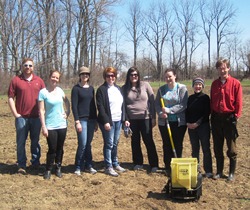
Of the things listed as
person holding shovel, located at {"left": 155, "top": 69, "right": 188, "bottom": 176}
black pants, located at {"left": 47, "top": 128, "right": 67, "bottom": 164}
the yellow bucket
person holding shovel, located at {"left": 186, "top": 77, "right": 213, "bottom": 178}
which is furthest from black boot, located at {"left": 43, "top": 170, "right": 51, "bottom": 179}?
person holding shovel, located at {"left": 186, "top": 77, "right": 213, "bottom": 178}

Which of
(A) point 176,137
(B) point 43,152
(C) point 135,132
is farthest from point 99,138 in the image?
(A) point 176,137

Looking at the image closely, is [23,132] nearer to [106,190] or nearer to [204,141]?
[106,190]

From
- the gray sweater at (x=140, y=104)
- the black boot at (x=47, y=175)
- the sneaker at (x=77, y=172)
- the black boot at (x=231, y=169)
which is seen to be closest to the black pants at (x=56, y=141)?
the black boot at (x=47, y=175)

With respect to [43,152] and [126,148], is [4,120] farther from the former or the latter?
[126,148]

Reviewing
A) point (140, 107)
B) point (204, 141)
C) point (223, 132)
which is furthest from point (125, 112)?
point (223, 132)

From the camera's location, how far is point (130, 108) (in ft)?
18.4

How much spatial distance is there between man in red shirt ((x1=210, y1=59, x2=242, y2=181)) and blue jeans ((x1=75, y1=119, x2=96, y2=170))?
202cm

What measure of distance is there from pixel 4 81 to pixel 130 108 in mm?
23728

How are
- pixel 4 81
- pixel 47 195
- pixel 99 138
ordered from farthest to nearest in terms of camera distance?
pixel 4 81 → pixel 99 138 → pixel 47 195

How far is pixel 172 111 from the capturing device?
5301 mm

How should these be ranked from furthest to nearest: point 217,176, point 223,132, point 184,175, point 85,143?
1. point 85,143
2. point 217,176
3. point 223,132
4. point 184,175

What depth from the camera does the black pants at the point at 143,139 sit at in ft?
18.6

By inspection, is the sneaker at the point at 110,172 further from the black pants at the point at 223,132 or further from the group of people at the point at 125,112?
the black pants at the point at 223,132

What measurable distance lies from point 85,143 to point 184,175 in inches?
73.7
